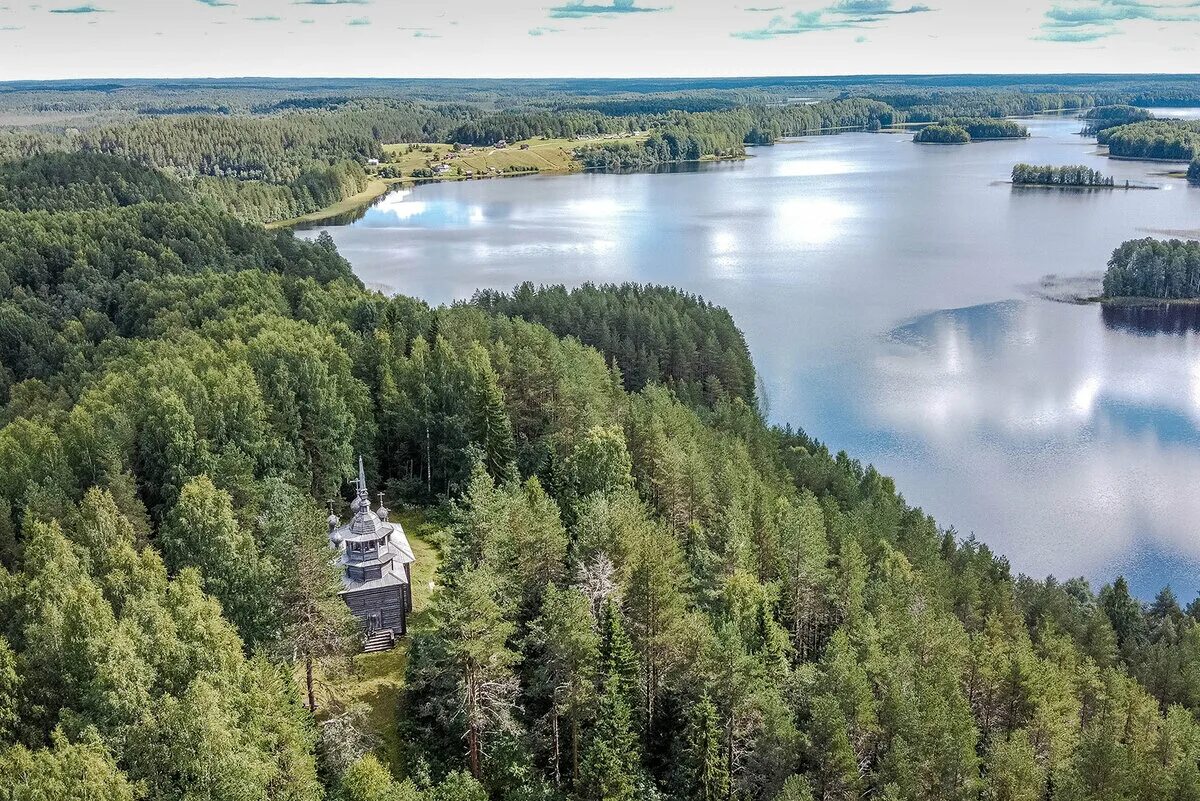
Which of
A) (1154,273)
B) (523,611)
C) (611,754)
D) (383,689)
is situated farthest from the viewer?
(1154,273)

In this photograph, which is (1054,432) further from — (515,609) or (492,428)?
(515,609)

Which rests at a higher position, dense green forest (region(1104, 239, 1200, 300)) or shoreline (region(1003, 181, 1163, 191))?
shoreline (region(1003, 181, 1163, 191))

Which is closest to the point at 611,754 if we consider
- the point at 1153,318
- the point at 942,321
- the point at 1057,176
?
the point at 942,321

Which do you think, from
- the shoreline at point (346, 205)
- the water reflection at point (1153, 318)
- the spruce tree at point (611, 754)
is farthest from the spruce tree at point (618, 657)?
the shoreline at point (346, 205)

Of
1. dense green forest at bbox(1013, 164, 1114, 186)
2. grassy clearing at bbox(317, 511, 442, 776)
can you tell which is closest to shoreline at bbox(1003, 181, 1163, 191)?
dense green forest at bbox(1013, 164, 1114, 186)

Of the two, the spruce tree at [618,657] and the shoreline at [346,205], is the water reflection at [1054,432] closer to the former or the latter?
the spruce tree at [618,657]

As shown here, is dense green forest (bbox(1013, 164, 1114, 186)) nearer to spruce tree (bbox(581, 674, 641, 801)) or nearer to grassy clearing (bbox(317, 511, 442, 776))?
grassy clearing (bbox(317, 511, 442, 776))

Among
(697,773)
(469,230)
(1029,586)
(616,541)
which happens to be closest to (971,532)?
(1029,586)
